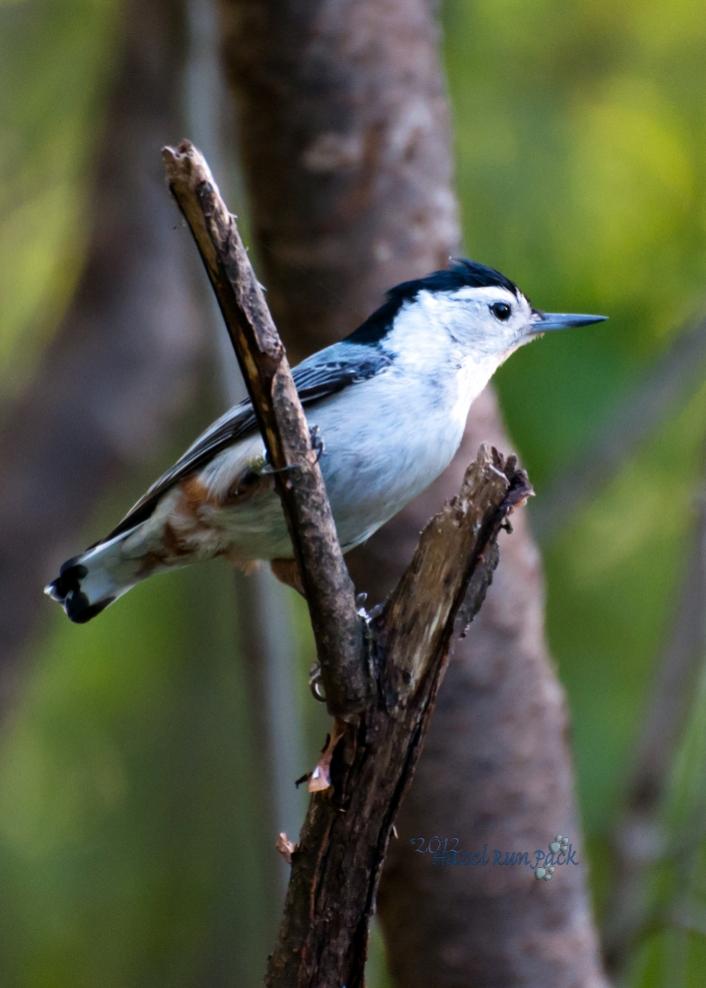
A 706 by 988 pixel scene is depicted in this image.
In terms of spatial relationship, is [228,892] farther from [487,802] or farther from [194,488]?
[194,488]

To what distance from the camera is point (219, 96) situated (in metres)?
4.16

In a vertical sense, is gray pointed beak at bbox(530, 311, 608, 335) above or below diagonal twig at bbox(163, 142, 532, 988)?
above

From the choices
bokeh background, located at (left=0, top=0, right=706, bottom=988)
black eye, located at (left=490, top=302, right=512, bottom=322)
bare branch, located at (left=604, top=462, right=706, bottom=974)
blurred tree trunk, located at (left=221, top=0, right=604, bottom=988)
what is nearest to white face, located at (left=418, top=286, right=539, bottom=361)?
black eye, located at (left=490, top=302, right=512, bottom=322)

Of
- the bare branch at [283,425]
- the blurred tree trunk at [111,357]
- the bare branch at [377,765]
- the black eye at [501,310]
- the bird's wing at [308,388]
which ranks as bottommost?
the bare branch at [377,765]

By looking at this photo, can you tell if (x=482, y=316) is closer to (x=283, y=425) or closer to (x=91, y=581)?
(x=91, y=581)

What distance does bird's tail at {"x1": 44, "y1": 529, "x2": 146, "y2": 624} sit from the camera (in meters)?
2.93

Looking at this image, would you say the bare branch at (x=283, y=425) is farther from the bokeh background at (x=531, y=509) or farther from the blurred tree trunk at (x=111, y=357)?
the blurred tree trunk at (x=111, y=357)

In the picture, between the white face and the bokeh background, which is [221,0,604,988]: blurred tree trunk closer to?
the white face

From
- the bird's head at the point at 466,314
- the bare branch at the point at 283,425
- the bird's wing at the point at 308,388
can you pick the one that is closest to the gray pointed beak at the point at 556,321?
the bird's head at the point at 466,314

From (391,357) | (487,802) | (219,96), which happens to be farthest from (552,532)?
(219,96)

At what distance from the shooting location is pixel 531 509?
355 cm

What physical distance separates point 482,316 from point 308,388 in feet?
1.73

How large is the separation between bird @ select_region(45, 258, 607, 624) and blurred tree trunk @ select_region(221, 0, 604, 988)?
0.70ft

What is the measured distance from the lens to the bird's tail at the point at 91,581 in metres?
2.93
